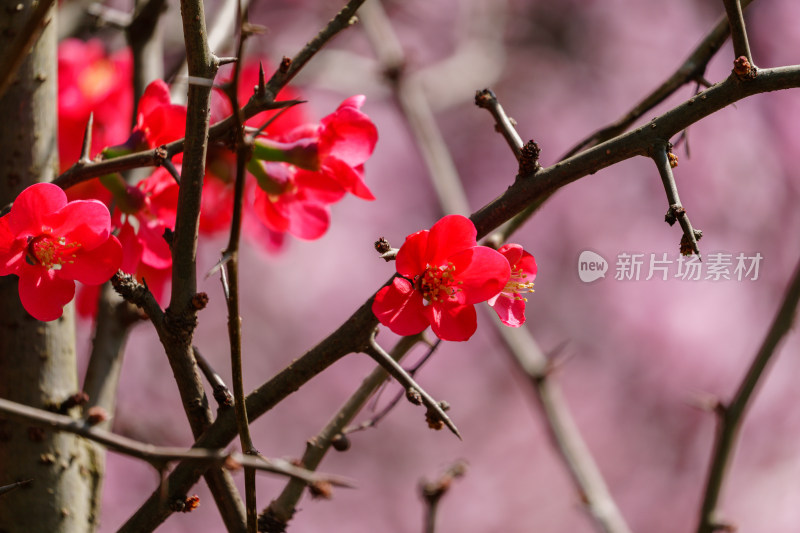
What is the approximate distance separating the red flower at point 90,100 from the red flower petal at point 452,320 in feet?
1.66

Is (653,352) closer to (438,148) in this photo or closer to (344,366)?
(344,366)

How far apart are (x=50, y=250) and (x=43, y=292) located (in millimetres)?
33

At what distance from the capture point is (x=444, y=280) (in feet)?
1.73

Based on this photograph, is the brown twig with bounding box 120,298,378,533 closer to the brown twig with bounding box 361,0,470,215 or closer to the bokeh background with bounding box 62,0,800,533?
the brown twig with bounding box 361,0,470,215

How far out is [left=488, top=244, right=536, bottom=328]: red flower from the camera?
21.8 inches

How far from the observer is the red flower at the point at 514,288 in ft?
1.81

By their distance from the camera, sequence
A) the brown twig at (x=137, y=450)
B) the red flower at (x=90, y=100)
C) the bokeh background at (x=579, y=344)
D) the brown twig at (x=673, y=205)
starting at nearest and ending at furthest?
the brown twig at (x=137, y=450), the brown twig at (x=673, y=205), the red flower at (x=90, y=100), the bokeh background at (x=579, y=344)

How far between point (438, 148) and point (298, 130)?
72 centimetres

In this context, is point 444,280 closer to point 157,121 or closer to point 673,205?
point 673,205

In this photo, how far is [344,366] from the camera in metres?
2.43

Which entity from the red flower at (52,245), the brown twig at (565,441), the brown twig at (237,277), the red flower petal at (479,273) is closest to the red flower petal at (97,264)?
the red flower at (52,245)

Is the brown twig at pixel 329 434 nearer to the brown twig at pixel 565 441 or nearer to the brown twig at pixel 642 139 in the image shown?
the brown twig at pixel 642 139

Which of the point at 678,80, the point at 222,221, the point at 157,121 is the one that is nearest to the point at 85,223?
the point at 157,121

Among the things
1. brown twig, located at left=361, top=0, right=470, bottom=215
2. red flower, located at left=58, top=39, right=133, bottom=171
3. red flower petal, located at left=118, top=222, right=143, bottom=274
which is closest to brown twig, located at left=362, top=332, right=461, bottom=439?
red flower petal, located at left=118, top=222, right=143, bottom=274
